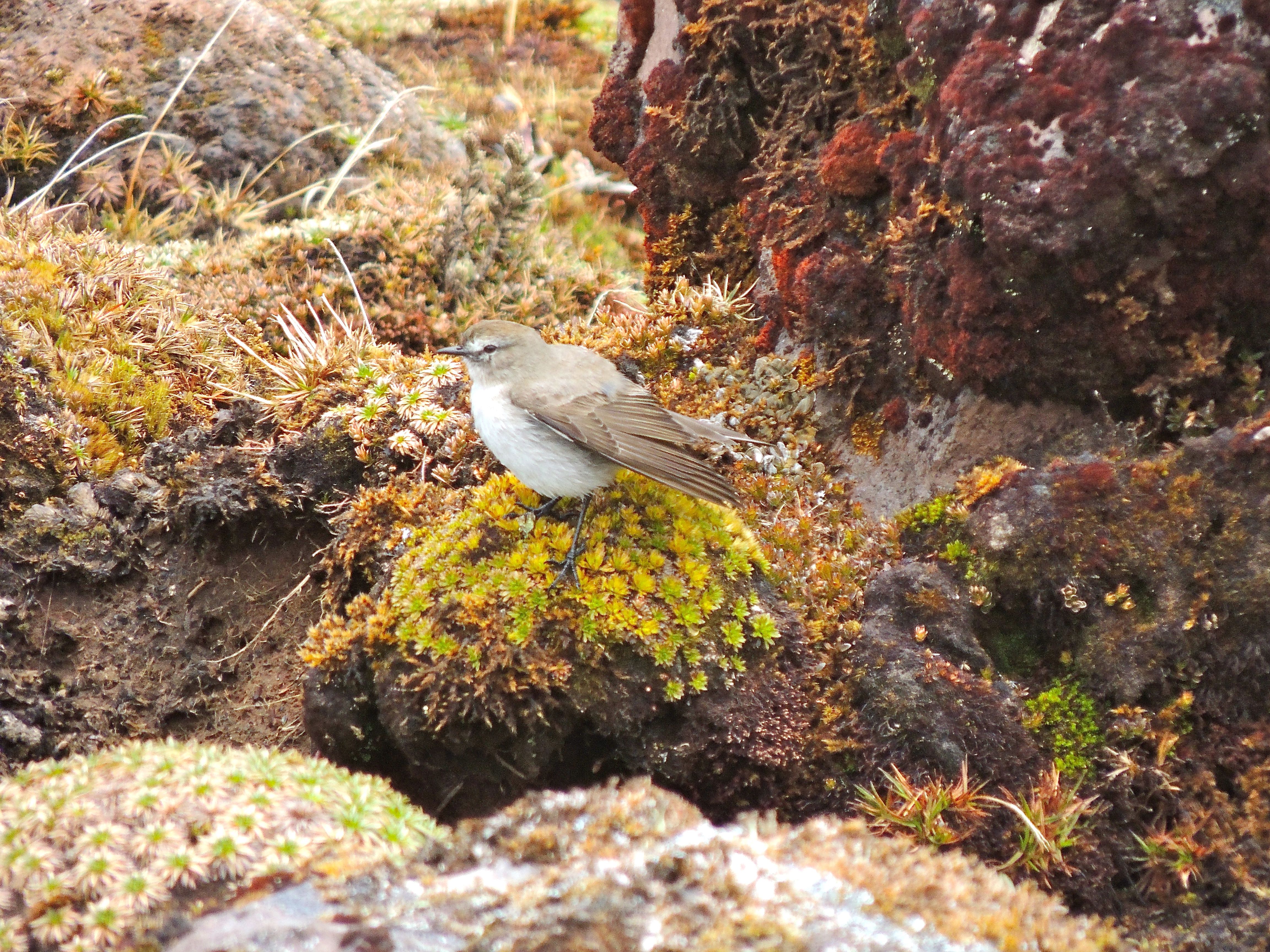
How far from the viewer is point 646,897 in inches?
123

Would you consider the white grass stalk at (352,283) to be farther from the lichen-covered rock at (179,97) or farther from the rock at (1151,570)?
the rock at (1151,570)

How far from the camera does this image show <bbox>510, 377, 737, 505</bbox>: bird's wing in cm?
486

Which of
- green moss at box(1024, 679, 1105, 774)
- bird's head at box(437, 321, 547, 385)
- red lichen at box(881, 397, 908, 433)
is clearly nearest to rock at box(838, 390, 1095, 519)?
red lichen at box(881, 397, 908, 433)

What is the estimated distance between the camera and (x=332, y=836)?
354 cm

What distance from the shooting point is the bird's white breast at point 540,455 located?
199 inches

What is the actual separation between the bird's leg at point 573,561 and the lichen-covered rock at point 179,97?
708 centimetres

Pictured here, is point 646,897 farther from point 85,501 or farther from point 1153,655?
point 85,501

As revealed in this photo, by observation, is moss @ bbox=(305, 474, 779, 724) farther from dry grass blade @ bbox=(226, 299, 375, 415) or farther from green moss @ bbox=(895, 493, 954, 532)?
dry grass blade @ bbox=(226, 299, 375, 415)

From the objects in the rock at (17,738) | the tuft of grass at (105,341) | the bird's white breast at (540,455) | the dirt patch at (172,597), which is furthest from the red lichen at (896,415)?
the rock at (17,738)

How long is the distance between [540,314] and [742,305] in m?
2.92

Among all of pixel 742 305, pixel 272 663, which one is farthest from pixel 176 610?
pixel 742 305

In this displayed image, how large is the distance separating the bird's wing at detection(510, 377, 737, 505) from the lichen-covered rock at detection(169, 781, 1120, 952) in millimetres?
1711

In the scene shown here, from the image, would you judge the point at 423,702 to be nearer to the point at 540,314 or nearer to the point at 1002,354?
the point at 1002,354

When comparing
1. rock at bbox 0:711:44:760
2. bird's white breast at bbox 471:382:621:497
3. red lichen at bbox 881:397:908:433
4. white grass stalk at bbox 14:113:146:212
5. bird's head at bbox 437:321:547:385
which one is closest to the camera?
rock at bbox 0:711:44:760
